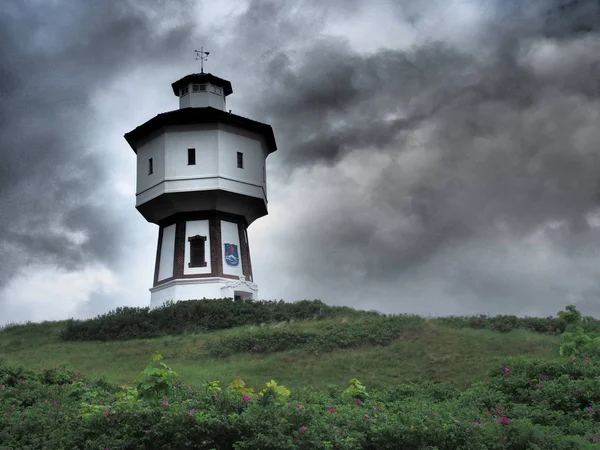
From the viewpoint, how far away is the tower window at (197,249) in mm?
38562

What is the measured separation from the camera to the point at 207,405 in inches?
413

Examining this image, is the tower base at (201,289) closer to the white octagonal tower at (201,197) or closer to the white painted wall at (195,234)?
the white octagonal tower at (201,197)

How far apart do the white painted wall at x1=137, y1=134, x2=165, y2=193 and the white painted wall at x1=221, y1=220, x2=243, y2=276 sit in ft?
13.9

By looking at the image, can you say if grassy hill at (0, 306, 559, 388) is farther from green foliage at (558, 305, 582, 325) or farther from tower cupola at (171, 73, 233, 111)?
tower cupola at (171, 73, 233, 111)

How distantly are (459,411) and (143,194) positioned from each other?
96.1ft

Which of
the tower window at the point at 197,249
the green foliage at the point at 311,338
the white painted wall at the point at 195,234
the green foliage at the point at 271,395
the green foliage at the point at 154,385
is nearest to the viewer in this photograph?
the green foliage at the point at 271,395

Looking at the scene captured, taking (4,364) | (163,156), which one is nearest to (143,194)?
(163,156)

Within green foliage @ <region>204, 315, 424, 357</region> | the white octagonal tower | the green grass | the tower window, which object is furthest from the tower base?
green foliage @ <region>204, 315, 424, 357</region>

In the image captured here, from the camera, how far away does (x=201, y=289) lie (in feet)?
123

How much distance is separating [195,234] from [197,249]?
79 cm

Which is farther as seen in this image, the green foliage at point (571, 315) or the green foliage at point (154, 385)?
the green foliage at point (571, 315)

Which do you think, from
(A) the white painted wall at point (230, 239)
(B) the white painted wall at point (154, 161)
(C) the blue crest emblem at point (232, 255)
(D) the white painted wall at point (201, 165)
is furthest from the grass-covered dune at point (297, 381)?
(B) the white painted wall at point (154, 161)

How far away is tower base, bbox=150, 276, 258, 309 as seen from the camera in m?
37.4

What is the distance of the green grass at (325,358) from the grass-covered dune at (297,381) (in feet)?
0.22
